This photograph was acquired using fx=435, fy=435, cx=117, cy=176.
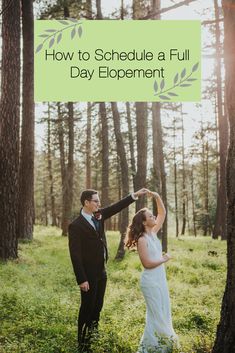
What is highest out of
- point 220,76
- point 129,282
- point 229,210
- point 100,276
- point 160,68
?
point 220,76

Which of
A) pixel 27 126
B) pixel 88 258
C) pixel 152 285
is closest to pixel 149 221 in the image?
pixel 152 285

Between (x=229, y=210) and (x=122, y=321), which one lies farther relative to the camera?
(x=122, y=321)

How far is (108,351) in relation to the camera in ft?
19.6

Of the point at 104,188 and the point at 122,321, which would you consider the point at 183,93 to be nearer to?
the point at 122,321

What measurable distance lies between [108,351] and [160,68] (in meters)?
5.03

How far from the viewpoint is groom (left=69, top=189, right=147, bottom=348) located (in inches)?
247

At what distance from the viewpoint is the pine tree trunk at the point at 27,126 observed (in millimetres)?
16594

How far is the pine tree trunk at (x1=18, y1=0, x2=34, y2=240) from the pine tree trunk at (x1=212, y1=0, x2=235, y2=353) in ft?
41.5

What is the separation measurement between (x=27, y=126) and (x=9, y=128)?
443cm

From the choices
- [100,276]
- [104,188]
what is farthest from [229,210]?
[104,188]

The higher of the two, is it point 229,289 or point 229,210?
point 229,210

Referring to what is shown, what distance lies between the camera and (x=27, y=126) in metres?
17.0

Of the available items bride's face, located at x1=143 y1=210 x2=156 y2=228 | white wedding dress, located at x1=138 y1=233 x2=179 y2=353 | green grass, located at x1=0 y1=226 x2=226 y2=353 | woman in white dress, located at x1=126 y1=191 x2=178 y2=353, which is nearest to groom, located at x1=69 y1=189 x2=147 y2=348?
green grass, located at x1=0 y1=226 x2=226 y2=353

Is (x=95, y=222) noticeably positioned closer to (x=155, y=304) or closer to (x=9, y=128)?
(x=155, y=304)
